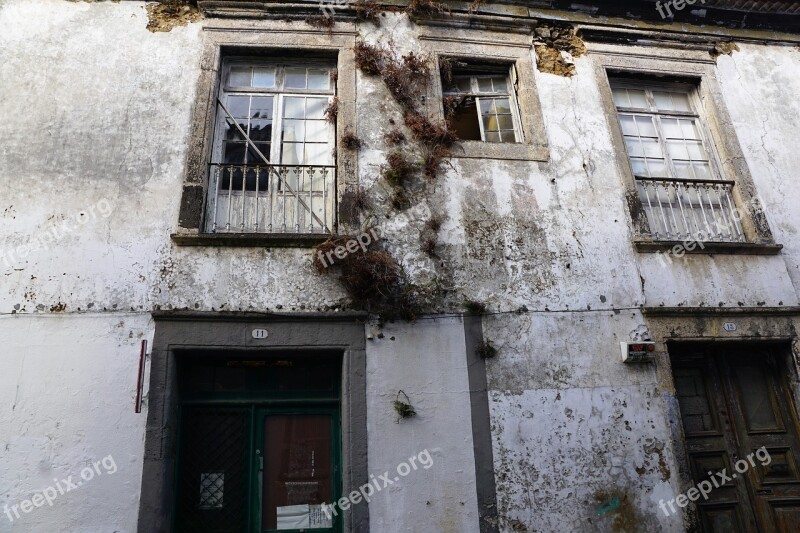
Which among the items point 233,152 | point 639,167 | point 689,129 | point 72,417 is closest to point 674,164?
point 639,167

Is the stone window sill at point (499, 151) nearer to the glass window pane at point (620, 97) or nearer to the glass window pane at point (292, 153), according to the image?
the glass window pane at point (620, 97)

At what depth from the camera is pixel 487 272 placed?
5.73 m

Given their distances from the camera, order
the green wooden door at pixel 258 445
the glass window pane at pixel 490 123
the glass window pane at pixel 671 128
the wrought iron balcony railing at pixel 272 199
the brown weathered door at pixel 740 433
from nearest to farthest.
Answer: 1. the green wooden door at pixel 258 445
2. the brown weathered door at pixel 740 433
3. the wrought iron balcony railing at pixel 272 199
4. the glass window pane at pixel 490 123
5. the glass window pane at pixel 671 128

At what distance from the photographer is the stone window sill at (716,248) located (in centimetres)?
605

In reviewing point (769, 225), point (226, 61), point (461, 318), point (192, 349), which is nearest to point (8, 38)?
point (226, 61)

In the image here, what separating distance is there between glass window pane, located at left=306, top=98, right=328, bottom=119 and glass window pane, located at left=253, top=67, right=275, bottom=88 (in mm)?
503

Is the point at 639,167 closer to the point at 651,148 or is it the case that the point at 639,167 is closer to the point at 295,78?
the point at 651,148

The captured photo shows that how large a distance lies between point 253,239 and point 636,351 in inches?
154

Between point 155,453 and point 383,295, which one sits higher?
point 383,295

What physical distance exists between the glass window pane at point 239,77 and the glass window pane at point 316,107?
765 millimetres

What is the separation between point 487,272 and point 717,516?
326 cm

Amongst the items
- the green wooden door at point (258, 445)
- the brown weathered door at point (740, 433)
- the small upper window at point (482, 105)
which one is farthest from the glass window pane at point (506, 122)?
the green wooden door at point (258, 445)

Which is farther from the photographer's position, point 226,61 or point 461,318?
point 226,61

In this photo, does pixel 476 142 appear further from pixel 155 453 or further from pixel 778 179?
pixel 155 453
